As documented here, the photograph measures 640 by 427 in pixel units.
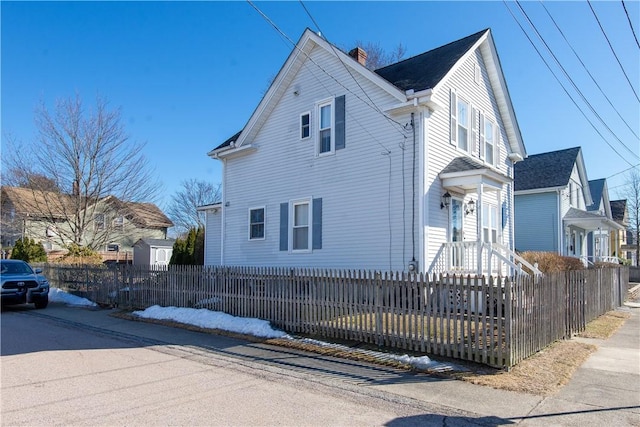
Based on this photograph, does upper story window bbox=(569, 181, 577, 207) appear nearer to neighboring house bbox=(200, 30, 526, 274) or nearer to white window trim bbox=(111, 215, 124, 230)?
neighboring house bbox=(200, 30, 526, 274)

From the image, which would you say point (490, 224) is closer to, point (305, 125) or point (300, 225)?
point (300, 225)

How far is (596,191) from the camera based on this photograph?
108ft

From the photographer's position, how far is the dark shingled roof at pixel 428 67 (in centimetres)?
1291

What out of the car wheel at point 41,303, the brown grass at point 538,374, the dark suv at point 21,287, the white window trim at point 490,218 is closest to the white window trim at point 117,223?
the dark suv at point 21,287

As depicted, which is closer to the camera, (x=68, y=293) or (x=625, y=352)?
(x=625, y=352)

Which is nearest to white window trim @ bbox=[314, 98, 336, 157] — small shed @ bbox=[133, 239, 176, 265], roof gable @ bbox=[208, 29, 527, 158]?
roof gable @ bbox=[208, 29, 527, 158]

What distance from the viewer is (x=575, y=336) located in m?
9.93

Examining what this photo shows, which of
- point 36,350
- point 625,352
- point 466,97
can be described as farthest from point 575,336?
point 36,350

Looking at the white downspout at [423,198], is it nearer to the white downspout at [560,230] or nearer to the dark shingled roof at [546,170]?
the white downspout at [560,230]

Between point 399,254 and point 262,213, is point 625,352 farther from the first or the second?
point 262,213

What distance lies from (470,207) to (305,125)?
618 cm

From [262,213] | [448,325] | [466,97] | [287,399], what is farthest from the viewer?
[262,213]

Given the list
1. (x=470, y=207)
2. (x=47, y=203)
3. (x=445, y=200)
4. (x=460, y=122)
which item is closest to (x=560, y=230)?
(x=470, y=207)

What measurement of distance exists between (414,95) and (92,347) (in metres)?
9.75
